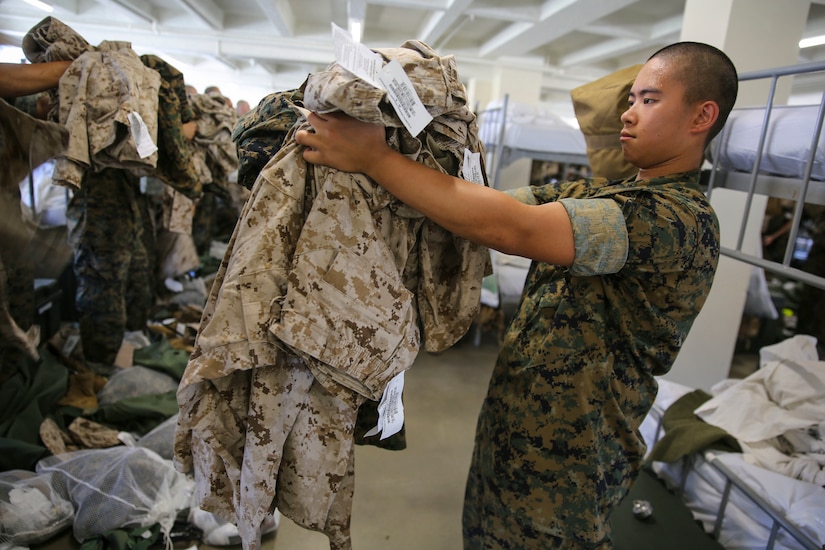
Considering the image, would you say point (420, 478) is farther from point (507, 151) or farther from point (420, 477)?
point (507, 151)

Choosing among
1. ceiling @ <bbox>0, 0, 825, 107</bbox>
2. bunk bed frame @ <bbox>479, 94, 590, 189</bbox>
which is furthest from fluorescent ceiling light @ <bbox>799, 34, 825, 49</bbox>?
bunk bed frame @ <bbox>479, 94, 590, 189</bbox>

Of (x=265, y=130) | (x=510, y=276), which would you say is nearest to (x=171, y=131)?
(x=265, y=130)

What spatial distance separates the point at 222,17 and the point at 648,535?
8647 millimetres

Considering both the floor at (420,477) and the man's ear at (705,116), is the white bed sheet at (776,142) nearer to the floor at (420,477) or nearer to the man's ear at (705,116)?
the man's ear at (705,116)

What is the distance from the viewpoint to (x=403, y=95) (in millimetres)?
862

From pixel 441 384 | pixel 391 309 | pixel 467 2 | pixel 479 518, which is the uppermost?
pixel 467 2

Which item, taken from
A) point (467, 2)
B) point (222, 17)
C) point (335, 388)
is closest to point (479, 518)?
point (335, 388)

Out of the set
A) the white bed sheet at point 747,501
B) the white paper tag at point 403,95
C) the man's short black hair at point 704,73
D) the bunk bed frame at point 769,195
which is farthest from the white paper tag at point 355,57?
the white bed sheet at point 747,501

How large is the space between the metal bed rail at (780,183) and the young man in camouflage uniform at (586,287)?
391mm

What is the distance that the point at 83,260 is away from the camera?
270 centimetres

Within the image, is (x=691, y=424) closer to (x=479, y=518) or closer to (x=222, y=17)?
(x=479, y=518)

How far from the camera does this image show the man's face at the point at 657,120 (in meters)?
1.11

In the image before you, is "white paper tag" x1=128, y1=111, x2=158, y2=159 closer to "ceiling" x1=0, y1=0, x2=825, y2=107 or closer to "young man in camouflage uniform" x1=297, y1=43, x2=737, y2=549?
"young man in camouflage uniform" x1=297, y1=43, x2=737, y2=549

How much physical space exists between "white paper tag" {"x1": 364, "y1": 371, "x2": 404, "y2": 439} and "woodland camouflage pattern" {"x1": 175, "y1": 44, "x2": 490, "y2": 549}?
2.0 inches
